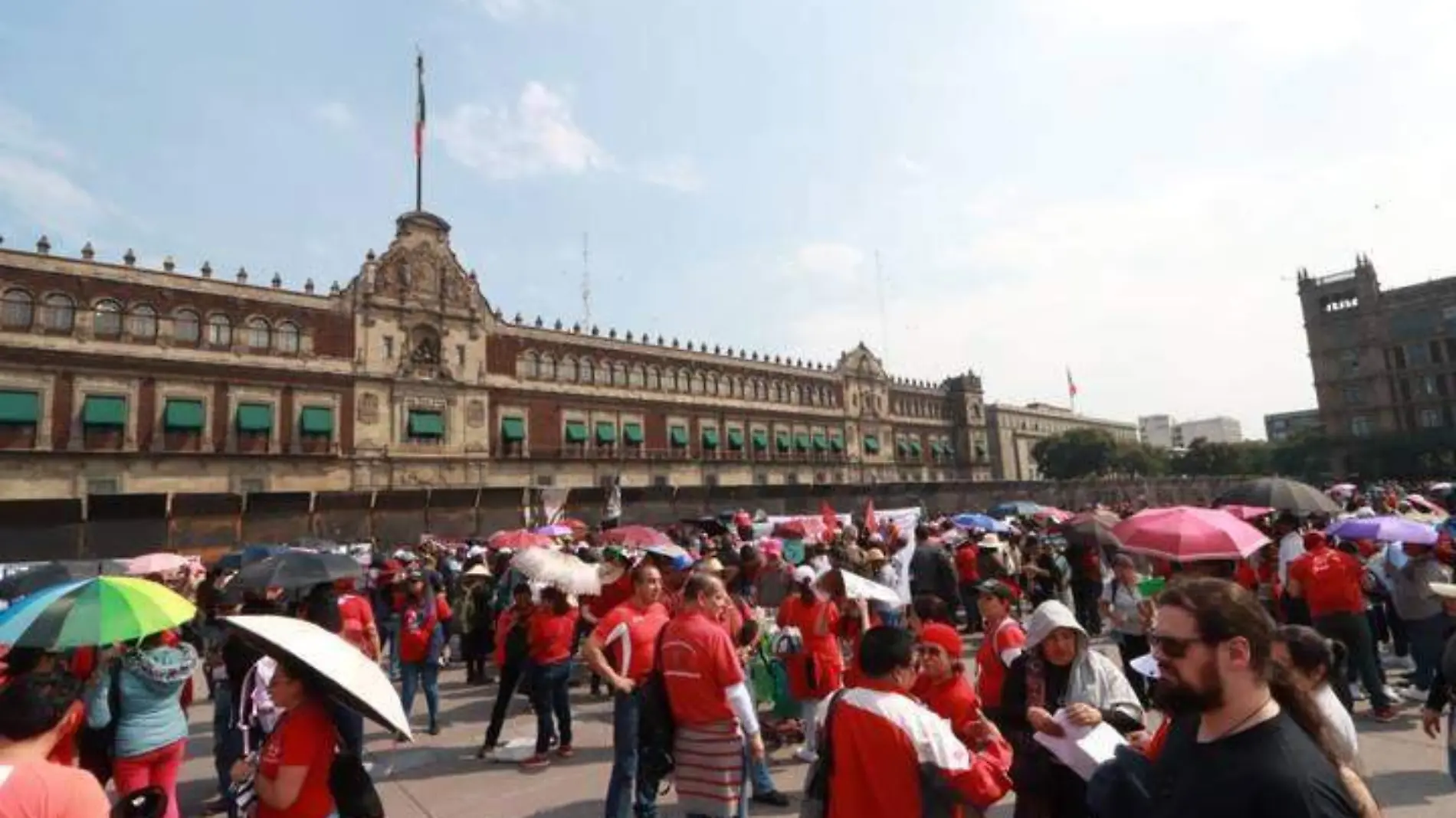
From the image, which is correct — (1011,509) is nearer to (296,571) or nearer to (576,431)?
(576,431)

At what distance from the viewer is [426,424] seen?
121ft

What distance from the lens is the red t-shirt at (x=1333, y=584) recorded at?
6.48 meters

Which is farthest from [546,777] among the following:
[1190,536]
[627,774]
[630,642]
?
[1190,536]

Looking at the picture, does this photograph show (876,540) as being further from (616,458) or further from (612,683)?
(616,458)

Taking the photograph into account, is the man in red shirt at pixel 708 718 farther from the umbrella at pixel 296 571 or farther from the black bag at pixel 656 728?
the umbrella at pixel 296 571

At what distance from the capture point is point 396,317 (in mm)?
37094

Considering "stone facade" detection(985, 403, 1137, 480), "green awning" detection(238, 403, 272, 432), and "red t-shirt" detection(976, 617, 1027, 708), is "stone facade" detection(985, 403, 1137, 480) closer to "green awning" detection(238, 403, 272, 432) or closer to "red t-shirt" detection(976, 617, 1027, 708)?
"green awning" detection(238, 403, 272, 432)

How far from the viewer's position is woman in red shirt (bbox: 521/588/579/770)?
20.9 feet

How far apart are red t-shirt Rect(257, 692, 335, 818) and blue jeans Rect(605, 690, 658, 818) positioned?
6.42 feet

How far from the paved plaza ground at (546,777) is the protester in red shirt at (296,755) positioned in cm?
278

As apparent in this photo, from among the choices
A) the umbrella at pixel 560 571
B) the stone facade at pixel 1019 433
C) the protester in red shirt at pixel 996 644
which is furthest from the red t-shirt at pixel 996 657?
the stone facade at pixel 1019 433

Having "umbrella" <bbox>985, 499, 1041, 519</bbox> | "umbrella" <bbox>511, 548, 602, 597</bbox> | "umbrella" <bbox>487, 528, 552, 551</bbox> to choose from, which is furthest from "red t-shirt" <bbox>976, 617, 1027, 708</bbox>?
"umbrella" <bbox>985, 499, 1041, 519</bbox>

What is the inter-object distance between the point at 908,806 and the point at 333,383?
37.9m

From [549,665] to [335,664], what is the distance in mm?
3864
